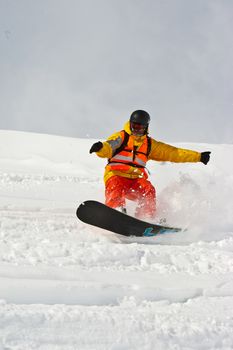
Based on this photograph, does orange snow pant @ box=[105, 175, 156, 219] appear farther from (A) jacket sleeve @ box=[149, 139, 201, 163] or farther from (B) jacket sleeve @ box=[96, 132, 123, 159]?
(A) jacket sleeve @ box=[149, 139, 201, 163]

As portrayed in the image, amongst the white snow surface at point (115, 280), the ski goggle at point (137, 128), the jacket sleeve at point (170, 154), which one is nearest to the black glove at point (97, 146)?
the ski goggle at point (137, 128)

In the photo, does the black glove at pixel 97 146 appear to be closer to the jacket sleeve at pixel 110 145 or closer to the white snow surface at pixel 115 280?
the jacket sleeve at pixel 110 145

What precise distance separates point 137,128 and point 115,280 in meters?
2.92

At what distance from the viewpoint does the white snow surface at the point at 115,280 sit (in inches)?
88.0

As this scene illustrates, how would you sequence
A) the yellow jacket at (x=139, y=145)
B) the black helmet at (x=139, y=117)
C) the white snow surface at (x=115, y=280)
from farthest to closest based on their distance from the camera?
1. the black helmet at (x=139, y=117)
2. the yellow jacket at (x=139, y=145)
3. the white snow surface at (x=115, y=280)

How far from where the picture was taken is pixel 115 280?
9.89ft

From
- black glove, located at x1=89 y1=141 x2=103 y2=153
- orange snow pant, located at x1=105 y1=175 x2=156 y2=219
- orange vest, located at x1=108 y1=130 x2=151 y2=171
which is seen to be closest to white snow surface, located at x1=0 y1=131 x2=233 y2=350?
orange snow pant, located at x1=105 y1=175 x2=156 y2=219

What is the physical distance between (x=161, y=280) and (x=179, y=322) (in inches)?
27.4

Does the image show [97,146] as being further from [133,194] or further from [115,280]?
[115,280]

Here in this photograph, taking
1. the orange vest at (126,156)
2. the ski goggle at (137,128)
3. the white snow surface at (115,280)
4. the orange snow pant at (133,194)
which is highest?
the ski goggle at (137,128)

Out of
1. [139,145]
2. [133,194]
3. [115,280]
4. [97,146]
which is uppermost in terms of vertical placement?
[139,145]

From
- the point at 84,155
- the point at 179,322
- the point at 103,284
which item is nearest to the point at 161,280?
the point at 103,284

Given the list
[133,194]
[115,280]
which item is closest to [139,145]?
[133,194]

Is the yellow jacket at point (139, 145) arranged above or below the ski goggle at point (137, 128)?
below
